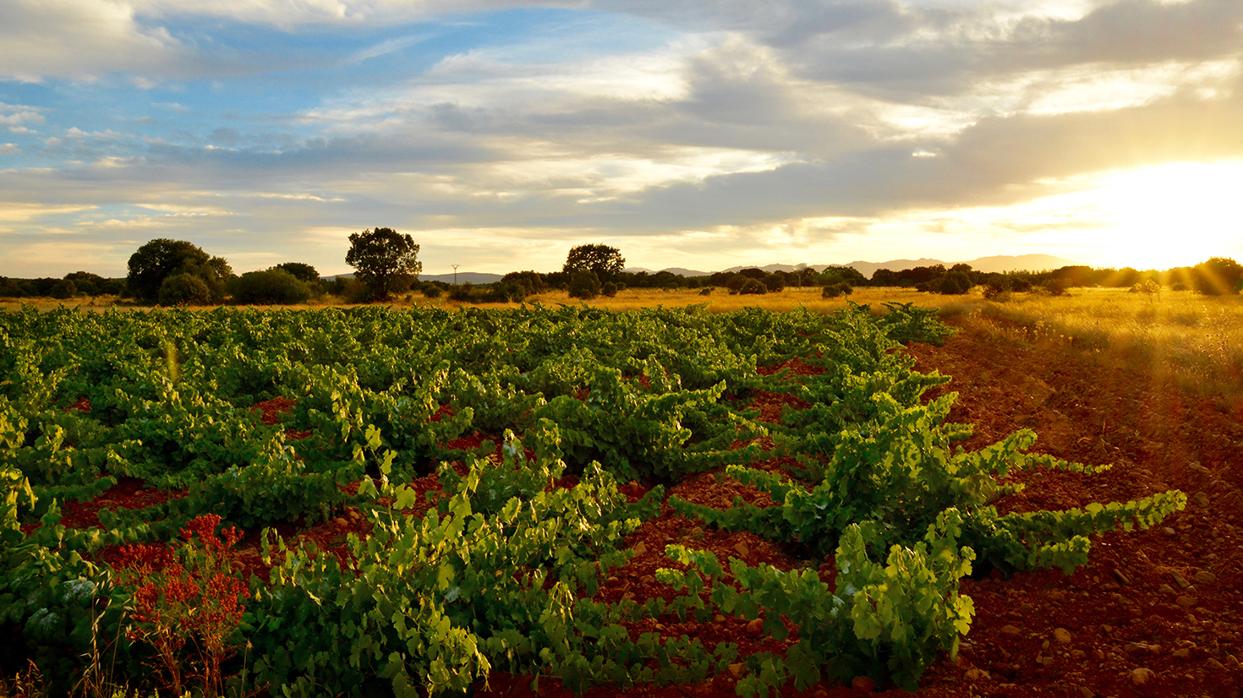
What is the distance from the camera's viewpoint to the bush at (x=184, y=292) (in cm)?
5312

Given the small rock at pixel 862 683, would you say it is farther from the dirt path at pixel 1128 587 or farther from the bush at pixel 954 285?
the bush at pixel 954 285

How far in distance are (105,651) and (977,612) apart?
4.41m

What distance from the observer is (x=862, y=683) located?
3959 millimetres

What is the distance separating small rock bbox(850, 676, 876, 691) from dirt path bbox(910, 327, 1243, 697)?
242mm

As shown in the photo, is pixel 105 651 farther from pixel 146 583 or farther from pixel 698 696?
pixel 698 696

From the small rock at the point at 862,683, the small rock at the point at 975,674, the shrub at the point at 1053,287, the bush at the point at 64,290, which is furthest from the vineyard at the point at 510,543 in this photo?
the bush at the point at 64,290

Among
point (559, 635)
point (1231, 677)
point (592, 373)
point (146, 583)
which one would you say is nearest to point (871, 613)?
point (559, 635)

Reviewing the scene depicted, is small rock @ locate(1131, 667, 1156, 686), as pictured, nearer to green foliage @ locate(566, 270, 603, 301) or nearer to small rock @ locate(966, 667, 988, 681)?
small rock @ locate(966, 667, 988, 681)

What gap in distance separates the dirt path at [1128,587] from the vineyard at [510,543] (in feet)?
0.78

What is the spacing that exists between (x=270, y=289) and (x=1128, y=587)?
60.7 metres

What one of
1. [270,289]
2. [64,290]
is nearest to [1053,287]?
[270,289]

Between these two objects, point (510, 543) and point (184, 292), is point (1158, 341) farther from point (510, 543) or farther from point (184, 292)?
point (184, 292)

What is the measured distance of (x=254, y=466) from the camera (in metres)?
6.66

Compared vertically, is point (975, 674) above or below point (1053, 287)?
below
